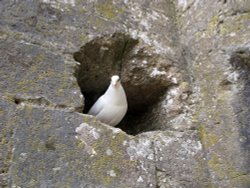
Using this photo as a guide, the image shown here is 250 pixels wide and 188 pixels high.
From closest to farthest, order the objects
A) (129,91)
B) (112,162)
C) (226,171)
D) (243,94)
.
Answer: (112,162) → (226,171) → (243,94) → (129,91)

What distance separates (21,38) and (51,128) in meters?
0.48

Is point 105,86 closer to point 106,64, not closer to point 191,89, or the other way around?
point 106,64

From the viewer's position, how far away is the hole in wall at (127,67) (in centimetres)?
222

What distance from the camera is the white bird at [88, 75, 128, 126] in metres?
2.11

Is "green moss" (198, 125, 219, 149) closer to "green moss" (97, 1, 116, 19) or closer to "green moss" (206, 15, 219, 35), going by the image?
"green moss" (206, 15, 219, 35)

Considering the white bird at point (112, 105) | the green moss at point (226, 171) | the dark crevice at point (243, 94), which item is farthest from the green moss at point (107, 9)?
the green moss at point (226, 171)

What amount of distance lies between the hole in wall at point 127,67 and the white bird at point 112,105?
0.20 meters

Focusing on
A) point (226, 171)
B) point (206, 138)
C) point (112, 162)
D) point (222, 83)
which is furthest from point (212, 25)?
point (112, 162)

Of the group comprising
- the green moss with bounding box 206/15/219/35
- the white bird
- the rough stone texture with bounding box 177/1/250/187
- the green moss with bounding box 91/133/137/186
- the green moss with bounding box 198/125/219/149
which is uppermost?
the green moss with bounding box 206/15/219/35

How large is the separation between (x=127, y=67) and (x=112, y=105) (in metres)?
0.30

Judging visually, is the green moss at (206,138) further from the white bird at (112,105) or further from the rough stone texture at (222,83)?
the white bird at (112,105)

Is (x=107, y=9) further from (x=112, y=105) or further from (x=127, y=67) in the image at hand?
(x=112, y=105)

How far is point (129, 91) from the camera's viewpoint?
8.04 ft

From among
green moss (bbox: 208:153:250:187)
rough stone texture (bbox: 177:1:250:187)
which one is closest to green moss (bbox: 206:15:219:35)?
rough stone texture (bbox: 177:1:250:187)
